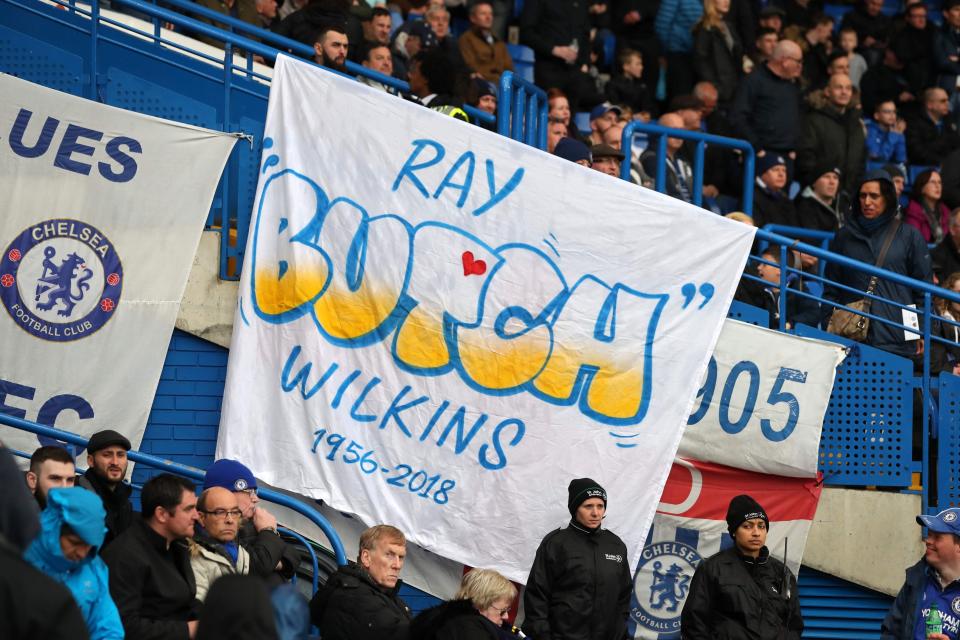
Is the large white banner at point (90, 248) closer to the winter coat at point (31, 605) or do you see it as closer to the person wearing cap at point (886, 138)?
the winter coat at point (31, 605)

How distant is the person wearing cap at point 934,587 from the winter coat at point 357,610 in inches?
101

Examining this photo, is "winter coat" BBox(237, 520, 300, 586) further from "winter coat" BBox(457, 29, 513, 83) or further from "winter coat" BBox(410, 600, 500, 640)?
"winter coat" BBox(457, 29, 513, 83)

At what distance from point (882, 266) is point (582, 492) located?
3.45m

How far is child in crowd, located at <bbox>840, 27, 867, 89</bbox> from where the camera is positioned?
53.0 ft

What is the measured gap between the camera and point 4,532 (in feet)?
12.8

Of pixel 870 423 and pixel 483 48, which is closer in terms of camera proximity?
pixel 870 423

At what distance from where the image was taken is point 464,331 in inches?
349

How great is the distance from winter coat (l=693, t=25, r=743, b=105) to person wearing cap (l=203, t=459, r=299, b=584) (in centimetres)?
871

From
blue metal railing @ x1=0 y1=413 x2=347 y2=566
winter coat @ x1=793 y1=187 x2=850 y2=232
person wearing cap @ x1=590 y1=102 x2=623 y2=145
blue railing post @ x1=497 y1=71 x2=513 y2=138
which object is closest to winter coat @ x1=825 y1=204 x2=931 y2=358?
winter coat @ x1=793 y1=187 x2=850 y2=232

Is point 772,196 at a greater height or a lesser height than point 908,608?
greater

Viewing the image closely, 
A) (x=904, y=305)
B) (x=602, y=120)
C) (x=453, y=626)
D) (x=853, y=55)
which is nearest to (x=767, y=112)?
(x=602, y=120)

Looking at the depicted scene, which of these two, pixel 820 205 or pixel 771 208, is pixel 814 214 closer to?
pixel 820 205

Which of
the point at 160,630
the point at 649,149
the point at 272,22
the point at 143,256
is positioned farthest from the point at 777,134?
the point at 160,630

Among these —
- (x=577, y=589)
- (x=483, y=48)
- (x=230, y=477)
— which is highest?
(x=483, y=48)
